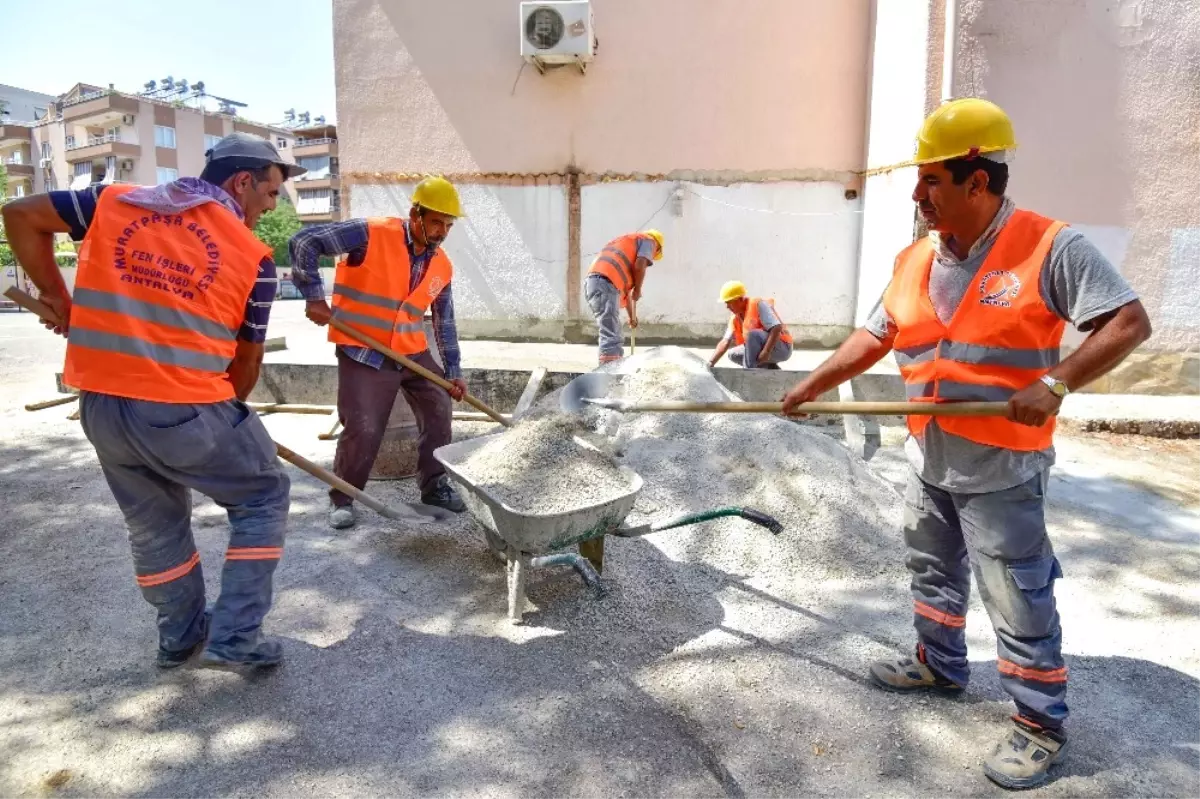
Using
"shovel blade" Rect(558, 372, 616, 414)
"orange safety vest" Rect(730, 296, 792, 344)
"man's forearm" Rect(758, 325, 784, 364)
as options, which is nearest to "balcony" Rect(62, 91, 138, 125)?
"orange safety vest" Rect(730, 296, 792, 344)

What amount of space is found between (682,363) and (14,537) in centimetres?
385

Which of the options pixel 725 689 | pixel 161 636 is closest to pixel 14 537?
pixel 161 636

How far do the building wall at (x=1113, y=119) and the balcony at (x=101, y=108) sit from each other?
1655 inches

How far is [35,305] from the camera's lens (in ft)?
7.75

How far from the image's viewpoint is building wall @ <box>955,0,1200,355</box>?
6605mm

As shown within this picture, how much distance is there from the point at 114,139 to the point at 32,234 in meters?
44.9

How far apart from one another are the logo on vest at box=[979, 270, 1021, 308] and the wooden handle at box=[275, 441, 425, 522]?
7.20 ft

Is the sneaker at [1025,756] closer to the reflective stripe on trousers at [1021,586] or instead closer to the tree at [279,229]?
the reflective stripe on trousers at [1021,586]

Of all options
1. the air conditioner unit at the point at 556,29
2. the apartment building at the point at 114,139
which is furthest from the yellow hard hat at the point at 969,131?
the apartment building at the point at 114,139

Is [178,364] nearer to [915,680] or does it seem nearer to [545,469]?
[545,469]

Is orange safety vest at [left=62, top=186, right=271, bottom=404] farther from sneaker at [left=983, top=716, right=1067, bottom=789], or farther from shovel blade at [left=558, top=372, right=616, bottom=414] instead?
sneaker at [left=983, top=716, right=1067, bottom=789]

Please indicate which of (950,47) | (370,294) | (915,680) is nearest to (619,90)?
(950,47)

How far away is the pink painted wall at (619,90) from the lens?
902cm

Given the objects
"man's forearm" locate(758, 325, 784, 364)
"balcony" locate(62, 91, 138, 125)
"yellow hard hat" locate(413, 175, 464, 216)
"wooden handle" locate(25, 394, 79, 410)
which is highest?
"balcony" locate(62, 91, 138, 125)
